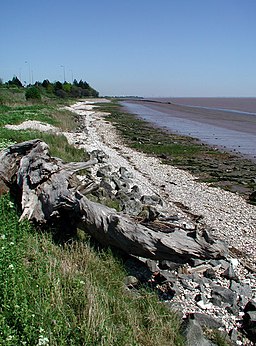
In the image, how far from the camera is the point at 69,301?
16.2 feet

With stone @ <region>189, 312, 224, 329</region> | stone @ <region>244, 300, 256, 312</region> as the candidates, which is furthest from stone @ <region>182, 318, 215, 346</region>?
stone @ <region>244, 300, 256, 312</region>

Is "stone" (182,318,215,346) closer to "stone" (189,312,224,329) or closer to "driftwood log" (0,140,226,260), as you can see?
"stone" (189,312,224,329)

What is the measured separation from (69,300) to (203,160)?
17.4m

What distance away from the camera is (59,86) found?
10825 cm

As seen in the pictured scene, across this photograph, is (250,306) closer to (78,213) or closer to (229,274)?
(229,274)

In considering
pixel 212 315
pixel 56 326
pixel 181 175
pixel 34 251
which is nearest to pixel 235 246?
pixel 212 315

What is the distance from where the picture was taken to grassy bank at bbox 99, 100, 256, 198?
53.8 ft

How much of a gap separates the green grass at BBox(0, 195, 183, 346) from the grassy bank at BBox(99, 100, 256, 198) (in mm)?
9477

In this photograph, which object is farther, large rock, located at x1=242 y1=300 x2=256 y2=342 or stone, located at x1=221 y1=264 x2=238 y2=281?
stone, located at x1=221 y1=264 x2=238 y2=281

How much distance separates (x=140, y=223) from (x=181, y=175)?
1094 centimetres

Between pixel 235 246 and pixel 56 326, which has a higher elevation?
pixel 56 326

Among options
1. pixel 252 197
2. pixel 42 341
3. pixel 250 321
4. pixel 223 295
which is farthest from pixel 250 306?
pixel 252 197

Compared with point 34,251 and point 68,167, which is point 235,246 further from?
point 34,251

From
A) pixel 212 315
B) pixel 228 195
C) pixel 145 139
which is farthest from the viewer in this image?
pixel 145 139
